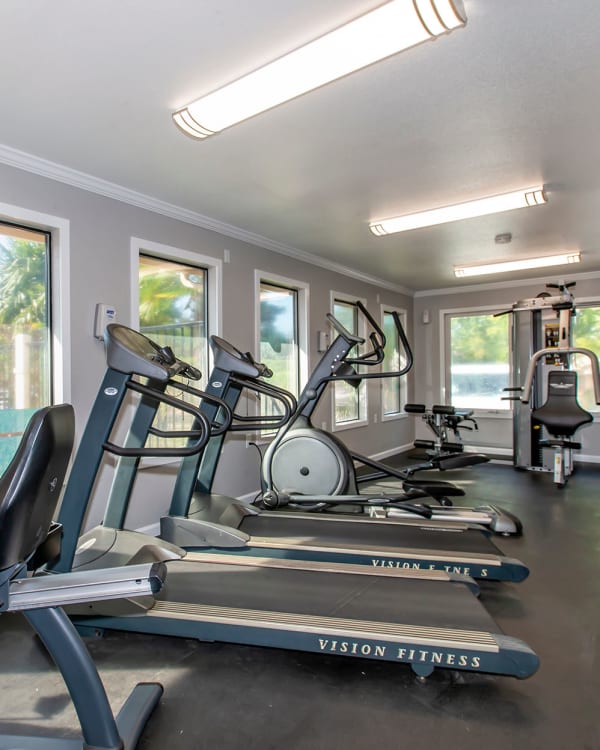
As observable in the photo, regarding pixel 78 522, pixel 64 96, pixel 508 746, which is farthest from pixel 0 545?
pixel 64 96

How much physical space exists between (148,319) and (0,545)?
256cm

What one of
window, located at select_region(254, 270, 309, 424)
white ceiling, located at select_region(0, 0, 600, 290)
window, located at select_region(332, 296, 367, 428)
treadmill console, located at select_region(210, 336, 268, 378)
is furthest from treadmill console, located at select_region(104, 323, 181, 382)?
window, located at select_region(332, 296, 367, 428)

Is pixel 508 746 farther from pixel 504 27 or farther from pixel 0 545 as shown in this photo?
pixel 504 27

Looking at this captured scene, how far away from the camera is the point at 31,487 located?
1270mm

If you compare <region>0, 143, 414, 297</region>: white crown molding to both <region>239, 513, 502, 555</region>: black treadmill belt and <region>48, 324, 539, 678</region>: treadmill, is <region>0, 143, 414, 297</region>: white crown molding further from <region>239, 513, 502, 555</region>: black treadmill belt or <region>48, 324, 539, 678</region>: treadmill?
<region>239, 513, 502, 555</region>: black treadmill belt

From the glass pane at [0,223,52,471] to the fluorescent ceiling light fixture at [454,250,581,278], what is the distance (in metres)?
4.60

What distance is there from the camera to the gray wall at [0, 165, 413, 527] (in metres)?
2.95

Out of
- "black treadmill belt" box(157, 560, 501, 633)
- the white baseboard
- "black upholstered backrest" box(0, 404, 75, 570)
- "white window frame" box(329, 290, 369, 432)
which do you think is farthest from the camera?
the white baseboard

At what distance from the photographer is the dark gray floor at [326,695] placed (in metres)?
1.53

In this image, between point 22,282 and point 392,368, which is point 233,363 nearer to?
point 22,282

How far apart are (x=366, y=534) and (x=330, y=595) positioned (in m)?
0.95

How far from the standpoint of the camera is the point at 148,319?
359cm

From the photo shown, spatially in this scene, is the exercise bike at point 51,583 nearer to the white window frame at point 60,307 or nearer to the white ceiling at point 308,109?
the white ceiling at point 308,109

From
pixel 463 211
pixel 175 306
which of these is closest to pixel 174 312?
pixel 175 306
